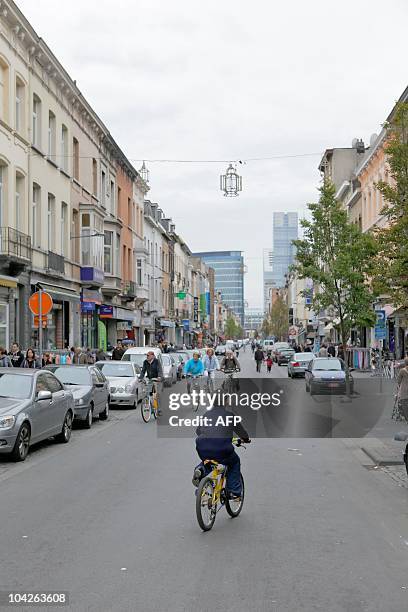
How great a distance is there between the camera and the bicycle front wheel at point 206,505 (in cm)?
760

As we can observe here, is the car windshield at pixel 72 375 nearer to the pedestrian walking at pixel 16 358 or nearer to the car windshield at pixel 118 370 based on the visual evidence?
the pedestrian walking at pixel 16 358

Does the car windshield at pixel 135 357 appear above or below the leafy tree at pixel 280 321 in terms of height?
below

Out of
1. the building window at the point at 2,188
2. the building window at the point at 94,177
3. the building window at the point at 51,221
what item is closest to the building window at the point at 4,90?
the building window at the point at 2,188

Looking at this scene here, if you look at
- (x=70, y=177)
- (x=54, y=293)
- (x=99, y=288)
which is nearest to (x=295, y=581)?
(x=54, y=293)

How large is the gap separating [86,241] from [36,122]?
843cm

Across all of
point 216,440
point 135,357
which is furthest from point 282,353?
point 216,440

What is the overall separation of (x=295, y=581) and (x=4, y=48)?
2443 cm

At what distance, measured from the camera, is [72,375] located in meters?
19.0

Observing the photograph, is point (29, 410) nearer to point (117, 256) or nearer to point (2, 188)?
point (2, 188)

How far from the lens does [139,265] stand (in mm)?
56875

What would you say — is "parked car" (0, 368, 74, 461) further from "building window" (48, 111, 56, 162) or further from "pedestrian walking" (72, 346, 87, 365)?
"building window" (48, 111, 56, 162)

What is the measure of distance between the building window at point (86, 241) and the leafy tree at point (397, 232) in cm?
2270

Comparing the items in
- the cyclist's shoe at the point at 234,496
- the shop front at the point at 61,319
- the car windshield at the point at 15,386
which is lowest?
the cyclist's shoe at the point at 234,496

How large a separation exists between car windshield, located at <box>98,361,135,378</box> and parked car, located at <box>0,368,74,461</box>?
813cm
